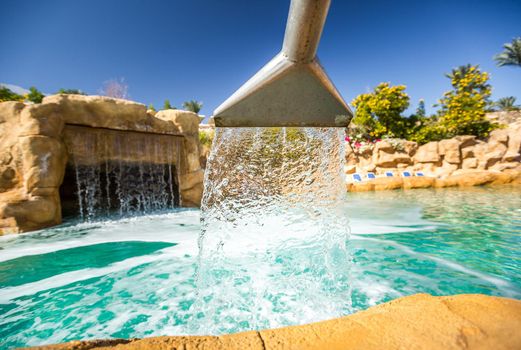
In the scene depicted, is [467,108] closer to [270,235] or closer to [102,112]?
[270,235]

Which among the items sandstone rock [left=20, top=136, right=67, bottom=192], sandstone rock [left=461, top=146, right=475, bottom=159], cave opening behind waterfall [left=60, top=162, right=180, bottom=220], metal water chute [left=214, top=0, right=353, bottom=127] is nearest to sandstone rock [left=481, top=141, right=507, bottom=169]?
sandstone rock [left=461, top=146, right=475, bottom=159]

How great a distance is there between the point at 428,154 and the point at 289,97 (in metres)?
15.2

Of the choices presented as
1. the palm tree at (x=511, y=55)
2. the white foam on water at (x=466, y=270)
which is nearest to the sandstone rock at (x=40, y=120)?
the white foam on water at (x=466, y=270)

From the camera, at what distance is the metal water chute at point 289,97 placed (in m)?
1.48

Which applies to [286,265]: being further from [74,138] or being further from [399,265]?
[74,138]

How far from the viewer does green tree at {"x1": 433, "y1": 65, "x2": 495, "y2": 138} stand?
1375 cm

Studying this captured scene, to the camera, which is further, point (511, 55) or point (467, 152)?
point (511, 55)

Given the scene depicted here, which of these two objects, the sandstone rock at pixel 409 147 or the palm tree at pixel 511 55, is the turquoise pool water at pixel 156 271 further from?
the palm tree at pixel 511 55

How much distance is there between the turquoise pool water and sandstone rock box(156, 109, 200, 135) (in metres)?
3.37

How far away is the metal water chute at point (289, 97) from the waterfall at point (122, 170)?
5.98 m

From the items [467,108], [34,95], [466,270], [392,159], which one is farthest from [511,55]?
[34,95]

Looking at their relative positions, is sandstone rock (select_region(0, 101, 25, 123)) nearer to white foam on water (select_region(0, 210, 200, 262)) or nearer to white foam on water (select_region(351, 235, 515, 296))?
white foam on water (select_region(0, 210, 200, 262))

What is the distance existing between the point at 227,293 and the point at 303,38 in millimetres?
2295

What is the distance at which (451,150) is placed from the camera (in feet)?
42.7
